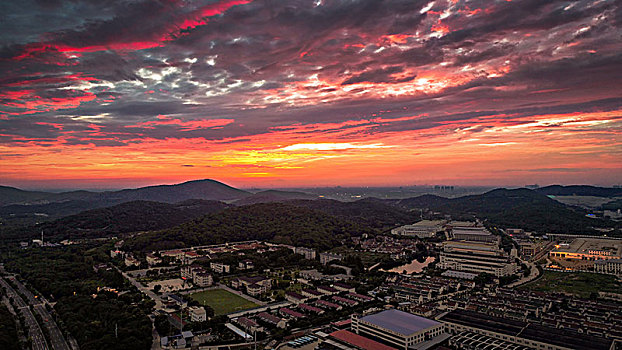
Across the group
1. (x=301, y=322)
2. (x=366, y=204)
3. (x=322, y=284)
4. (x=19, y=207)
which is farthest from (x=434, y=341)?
(x=19, y=207)

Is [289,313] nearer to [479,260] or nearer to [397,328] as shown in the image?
[397,328]

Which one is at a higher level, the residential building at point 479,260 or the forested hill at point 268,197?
the forested hill at point 268,197

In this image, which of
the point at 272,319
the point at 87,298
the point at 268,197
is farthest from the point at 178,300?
the point at 268,197

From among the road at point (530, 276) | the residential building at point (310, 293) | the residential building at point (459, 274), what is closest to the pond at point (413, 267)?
the residential building at point (459, 274)

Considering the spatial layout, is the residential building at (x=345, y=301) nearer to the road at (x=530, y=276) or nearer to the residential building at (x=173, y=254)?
the road at (x=530, y=276)

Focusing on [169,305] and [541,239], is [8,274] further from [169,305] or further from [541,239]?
[541,239]

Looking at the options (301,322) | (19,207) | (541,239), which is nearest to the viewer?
(301,322)
